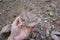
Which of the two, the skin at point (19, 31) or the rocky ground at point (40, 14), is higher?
the rocky ground at point (40, 14)

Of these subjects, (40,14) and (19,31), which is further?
(40,14)

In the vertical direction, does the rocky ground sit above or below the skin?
above

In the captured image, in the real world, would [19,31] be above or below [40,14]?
below

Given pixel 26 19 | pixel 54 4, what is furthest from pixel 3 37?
pixel 54 4
